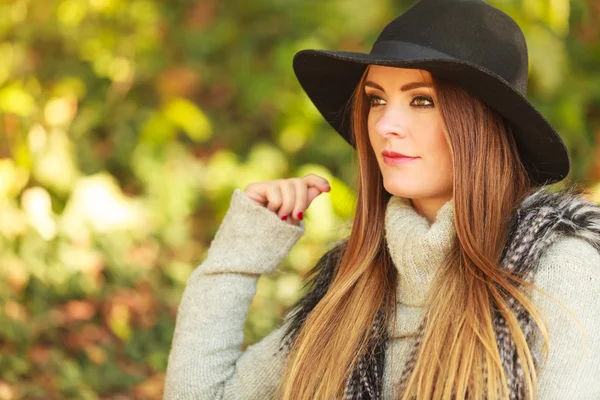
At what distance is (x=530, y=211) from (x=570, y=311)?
0.28 m

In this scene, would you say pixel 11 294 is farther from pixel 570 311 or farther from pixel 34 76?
pixel 570 311

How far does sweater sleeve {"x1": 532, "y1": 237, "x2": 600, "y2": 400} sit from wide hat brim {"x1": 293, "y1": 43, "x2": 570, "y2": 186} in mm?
306

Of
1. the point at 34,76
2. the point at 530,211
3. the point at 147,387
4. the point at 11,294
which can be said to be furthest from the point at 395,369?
the point at 34,76

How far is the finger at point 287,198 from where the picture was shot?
95.7 inches

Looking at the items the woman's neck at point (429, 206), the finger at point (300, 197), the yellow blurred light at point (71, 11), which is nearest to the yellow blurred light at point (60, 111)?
the yellow blurred light at point (71, 11)

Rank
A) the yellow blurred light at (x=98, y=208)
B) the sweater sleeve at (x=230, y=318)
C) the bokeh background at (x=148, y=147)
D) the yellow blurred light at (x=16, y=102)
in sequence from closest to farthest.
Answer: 1. the sweater sleeve at (x=230, y=318)
2. the bokeh background at (x=148, y=147)
3. the yellow blurred light at (x=98, y=208)
4. the yellow blurred light at (x=16, y=102)

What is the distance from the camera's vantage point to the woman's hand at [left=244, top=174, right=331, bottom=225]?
7.99 ft

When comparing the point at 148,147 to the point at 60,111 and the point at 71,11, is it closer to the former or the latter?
the point at 60,111

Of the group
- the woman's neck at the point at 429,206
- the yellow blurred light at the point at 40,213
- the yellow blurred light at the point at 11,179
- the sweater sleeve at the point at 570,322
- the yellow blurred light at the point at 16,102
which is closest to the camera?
the sweater sleeve at the point at 570,322

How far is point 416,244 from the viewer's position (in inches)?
79.4

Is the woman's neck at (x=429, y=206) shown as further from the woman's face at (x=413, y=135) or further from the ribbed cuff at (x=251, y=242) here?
the ribbed cuff at (x=251, y=242)

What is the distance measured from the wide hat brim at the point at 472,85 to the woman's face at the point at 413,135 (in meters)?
0.08

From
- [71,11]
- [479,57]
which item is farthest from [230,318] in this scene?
[71,11]

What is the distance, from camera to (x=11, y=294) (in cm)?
403
